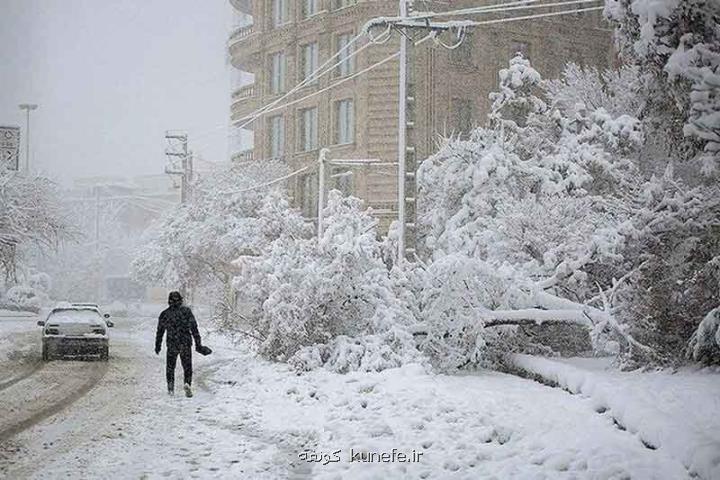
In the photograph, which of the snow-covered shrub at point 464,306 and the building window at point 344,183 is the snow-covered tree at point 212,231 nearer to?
the building window at point 344,183

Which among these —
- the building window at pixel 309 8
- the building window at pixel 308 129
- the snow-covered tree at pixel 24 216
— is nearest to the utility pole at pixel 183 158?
the building window at pixel 308 129

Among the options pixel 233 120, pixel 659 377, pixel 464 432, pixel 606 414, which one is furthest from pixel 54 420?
pixel 233 120

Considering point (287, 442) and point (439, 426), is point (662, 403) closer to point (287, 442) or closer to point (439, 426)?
point (439, 426)

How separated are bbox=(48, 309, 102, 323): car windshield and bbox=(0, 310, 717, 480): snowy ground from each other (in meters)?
6.98

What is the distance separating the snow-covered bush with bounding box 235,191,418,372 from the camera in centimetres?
1594

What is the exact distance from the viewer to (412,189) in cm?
1884

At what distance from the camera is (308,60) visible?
144 ft

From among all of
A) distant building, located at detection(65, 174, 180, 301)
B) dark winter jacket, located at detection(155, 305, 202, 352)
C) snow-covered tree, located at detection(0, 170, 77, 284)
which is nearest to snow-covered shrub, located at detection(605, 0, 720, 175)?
dark winter jacket, located at detection(155, 305, 202, 352)

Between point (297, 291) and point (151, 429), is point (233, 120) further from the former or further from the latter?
point (151, 429)

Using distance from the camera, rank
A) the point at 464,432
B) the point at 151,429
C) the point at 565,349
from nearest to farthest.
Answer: the point at 464,432
the point at 151,429
the point at 565,349

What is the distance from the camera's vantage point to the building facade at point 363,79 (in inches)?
1551

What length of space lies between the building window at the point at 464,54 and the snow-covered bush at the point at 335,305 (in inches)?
926

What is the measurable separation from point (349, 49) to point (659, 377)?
1221 inches

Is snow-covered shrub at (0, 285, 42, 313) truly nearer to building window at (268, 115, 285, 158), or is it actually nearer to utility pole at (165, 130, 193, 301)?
utility pole at (165, 130, 193, 301)
